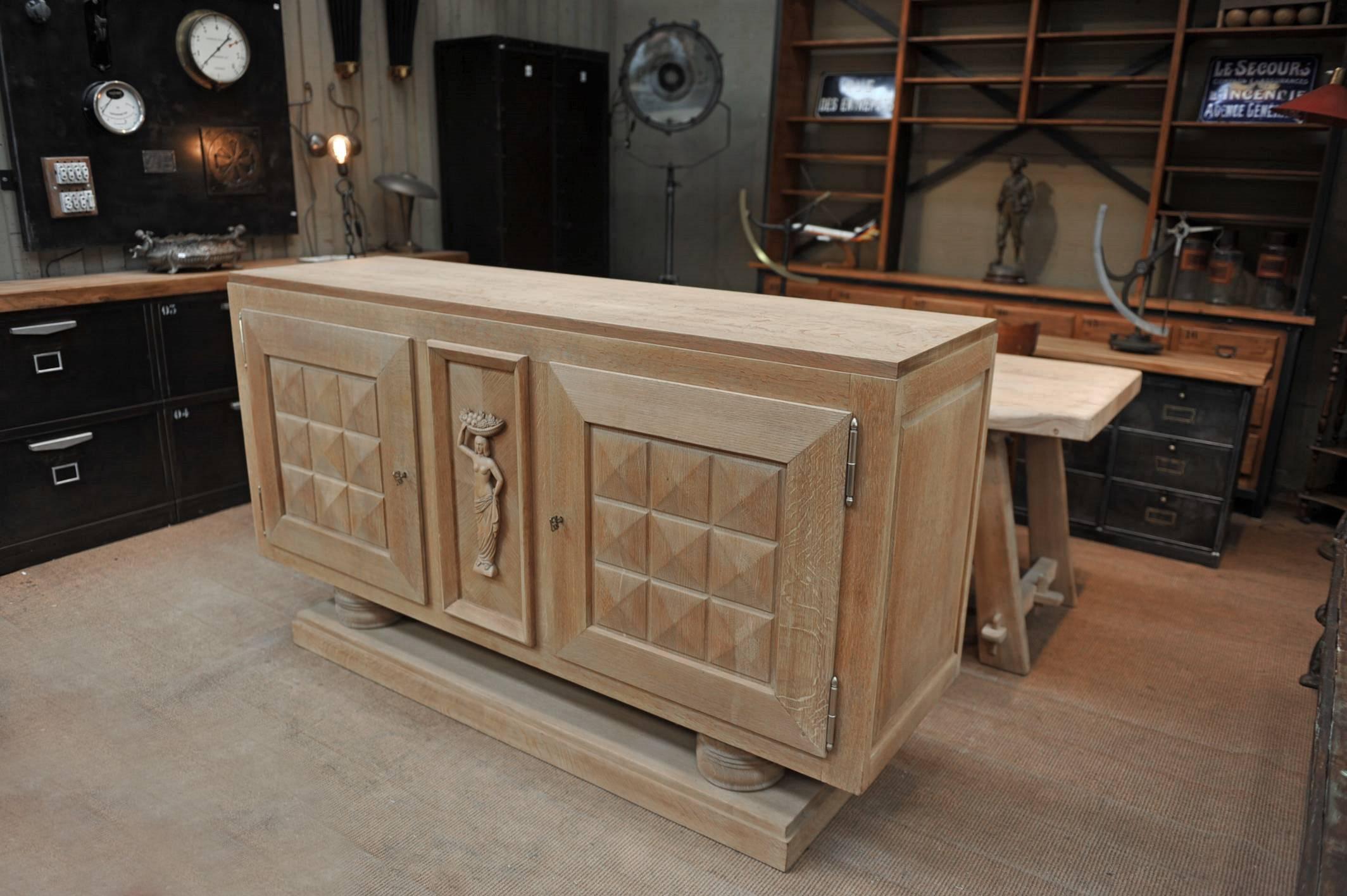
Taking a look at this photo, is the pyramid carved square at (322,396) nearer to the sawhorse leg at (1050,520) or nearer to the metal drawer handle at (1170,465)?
the sawhorse leg at (1050,520)

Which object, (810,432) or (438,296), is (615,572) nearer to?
(810,432)

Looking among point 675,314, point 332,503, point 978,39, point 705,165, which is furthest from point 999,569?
point 705,165

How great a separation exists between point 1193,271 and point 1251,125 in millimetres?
649

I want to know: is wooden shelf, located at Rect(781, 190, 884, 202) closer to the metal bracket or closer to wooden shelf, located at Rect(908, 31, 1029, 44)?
wooden shelf, located at Rect(908, 31, 1029, 44)

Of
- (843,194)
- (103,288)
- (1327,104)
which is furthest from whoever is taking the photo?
(843,194)

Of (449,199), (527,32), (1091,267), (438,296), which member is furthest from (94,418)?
(1091,267)

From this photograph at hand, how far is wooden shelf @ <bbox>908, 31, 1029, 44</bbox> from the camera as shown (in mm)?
4617

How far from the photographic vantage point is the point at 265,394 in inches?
101

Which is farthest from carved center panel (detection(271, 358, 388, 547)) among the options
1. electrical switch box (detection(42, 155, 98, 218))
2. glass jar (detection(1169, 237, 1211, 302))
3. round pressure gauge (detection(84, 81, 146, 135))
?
glass jar (detection(1169, 237, 1211, 302))

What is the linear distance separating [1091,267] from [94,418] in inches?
178

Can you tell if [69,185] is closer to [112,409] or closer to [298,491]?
[112,409]

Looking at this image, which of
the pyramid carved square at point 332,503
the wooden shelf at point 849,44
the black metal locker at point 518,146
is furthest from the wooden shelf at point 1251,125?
the pyramid carved square at point 332,503

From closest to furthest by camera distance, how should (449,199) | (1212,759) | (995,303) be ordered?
(1212,759), (995,303), (449,199)

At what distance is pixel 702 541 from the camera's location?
1.81m
